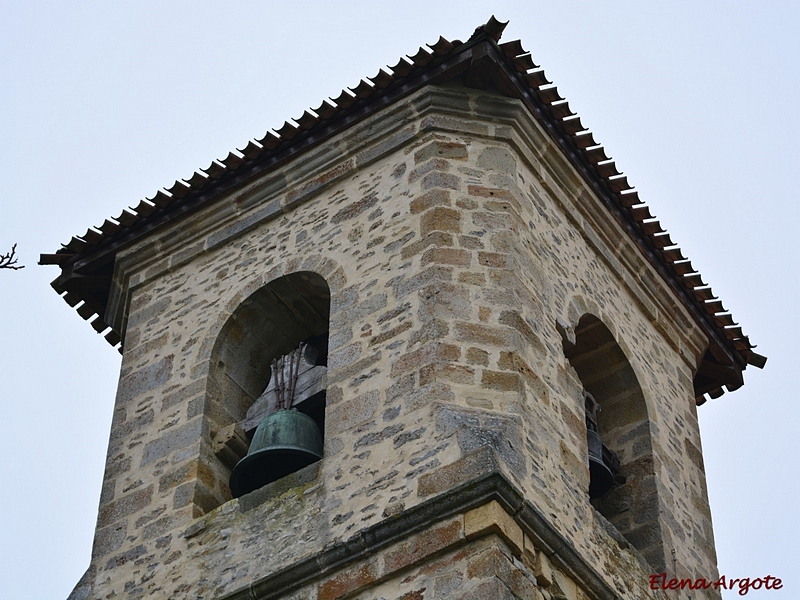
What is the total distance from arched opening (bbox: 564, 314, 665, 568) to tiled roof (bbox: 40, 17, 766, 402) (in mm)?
1064

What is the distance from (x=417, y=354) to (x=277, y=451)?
0.94m

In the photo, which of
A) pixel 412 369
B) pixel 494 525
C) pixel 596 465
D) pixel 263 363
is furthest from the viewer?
pixel 263 363

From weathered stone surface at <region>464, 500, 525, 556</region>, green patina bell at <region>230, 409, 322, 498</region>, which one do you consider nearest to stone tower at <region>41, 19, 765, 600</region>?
weathered stone surface at <region>464, 500, 525, 556</region>

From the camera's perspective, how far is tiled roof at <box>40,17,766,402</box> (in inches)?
445

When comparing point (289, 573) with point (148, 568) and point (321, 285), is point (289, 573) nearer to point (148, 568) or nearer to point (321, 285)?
point (148, 568)

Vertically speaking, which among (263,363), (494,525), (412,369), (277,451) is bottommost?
(494,525)

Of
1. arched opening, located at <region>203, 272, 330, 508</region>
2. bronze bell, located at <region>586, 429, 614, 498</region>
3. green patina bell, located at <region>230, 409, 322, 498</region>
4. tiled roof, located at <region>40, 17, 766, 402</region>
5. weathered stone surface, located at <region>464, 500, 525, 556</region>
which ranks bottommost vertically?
weathered stone surface, located at <region>464, 500, 525, 556</region>

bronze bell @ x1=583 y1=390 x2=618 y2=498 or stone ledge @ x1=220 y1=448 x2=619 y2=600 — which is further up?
bronze bell @ x1=583 y1=390 x2=618 y2=498

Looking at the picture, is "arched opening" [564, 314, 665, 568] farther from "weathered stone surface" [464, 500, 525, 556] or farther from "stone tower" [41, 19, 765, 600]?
"weathered stone surface" [464, 500, 525, 556]

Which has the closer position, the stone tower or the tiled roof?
the stone tower

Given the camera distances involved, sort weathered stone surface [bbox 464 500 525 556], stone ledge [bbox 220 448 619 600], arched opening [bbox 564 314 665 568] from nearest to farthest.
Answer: weathered stone surface [bbox 464 500 525 556] < stone ledge [bbox 220 448 619 600] < arched opening [bbox 564 314 665 568]

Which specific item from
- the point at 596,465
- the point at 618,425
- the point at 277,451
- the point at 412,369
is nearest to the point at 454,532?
the point at 412,369

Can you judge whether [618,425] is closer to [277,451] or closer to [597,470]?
[597,470]

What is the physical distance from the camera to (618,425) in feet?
37.2
